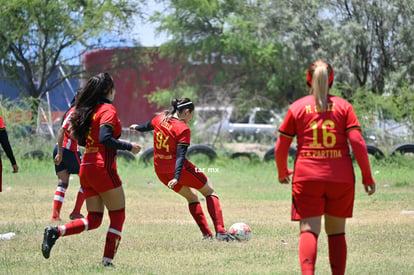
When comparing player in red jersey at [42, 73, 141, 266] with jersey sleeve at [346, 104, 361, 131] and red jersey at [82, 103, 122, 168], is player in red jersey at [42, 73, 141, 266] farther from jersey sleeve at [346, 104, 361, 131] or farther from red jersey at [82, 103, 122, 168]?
jersey sleeve at [346, 104, 361, 131]

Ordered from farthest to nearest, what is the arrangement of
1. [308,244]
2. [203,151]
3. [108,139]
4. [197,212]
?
[203,151], [197,212], [108,139], [308,244]

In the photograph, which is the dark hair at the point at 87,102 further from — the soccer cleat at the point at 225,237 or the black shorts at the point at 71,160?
the black shorts at the point at 71,160

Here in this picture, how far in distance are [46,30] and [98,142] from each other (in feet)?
88.5

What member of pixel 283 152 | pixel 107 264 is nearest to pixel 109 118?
pixel 107 264

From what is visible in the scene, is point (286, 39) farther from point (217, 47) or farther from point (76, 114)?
point (76, 114)

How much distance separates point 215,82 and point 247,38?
2816mm

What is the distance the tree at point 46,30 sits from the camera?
32344 millimetres

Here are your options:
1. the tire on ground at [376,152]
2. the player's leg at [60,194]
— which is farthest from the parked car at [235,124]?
the player's leg at [60,194]

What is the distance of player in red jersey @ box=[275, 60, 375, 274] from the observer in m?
5.95

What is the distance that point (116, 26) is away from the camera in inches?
1379

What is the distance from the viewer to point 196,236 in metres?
9.80

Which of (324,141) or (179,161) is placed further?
(179,161)

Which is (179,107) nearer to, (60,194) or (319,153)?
(60,194)

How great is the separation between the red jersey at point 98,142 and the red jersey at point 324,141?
1.96 m
